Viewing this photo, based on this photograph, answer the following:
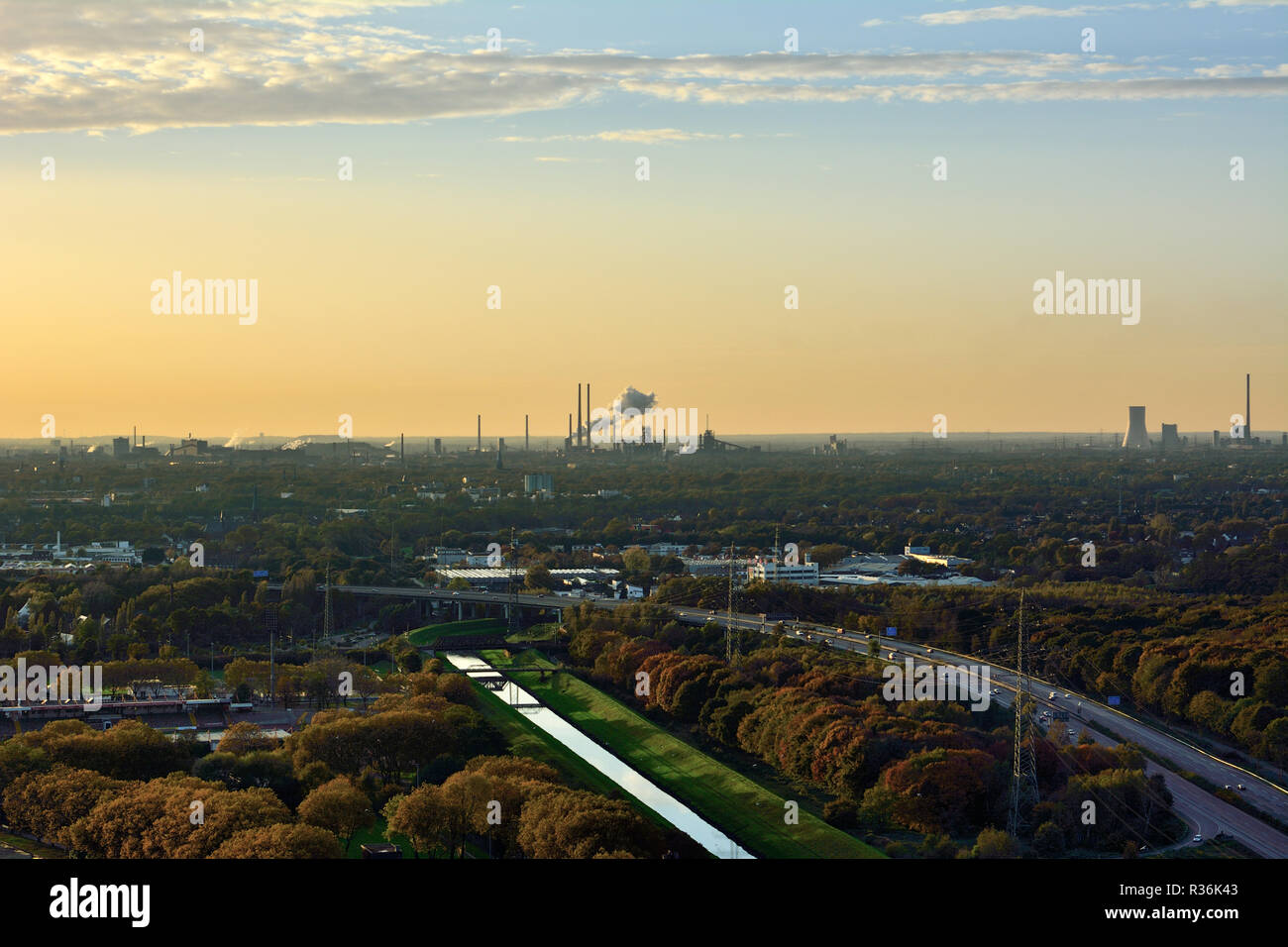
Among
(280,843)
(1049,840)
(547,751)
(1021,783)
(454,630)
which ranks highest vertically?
(280,843)

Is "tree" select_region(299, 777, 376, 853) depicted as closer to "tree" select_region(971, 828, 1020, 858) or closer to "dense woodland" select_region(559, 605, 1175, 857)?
"dense woodland" select_region(559, 605, 1175, 857)

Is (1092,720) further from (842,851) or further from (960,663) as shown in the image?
(842,851)

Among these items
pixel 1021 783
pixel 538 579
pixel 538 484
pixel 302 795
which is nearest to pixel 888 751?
pixel 1021 783

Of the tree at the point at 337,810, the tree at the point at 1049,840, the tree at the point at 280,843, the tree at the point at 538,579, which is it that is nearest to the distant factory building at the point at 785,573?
the tree at the point at 538,579

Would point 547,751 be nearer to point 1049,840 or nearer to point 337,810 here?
point 337,810

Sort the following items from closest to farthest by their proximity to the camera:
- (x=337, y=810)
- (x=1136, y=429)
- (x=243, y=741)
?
1. (x=337, y=810)
2. (x=243, y=741)
3. (x=1136, y=429)

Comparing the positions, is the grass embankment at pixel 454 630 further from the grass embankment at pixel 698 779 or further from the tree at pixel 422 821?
the tree at pixel 422 821

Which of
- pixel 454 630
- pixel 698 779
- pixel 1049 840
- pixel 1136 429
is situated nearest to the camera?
pixel 1049 840
